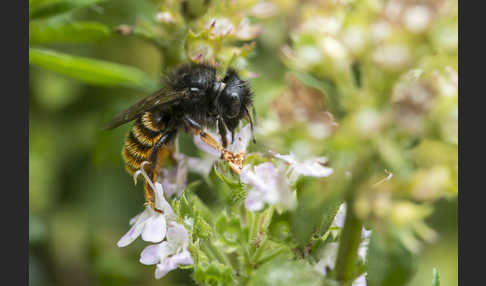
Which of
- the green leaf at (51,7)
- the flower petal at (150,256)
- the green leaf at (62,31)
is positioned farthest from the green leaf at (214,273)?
the green leaf at (62,31)

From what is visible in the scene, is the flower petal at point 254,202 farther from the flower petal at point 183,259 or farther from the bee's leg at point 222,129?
the bee's leg at point 222,129

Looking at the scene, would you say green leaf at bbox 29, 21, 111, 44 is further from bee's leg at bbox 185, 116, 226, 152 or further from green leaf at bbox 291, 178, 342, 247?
green leaf at bbox 291, 178, 342, 247

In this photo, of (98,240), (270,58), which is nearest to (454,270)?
(270,58)

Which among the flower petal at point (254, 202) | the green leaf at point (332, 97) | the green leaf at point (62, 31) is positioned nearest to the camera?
the green leaf at point (332, 97)

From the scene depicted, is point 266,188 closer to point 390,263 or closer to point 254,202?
point 254,202

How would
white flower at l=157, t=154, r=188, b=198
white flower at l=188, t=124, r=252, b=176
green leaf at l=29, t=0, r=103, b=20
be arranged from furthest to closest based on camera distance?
green leaf at l=29, t=0, r=103, b=20 < white flower at l=157, t=154, r=188, b=198 < white flower at l=188, t=124, r=252, b=176

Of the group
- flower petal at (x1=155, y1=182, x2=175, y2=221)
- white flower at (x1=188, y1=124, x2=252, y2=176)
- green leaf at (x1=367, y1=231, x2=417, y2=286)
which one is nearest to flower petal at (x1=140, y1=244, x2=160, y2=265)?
flower petal at (x1=155, y1=182, x2=175, y2=221)
